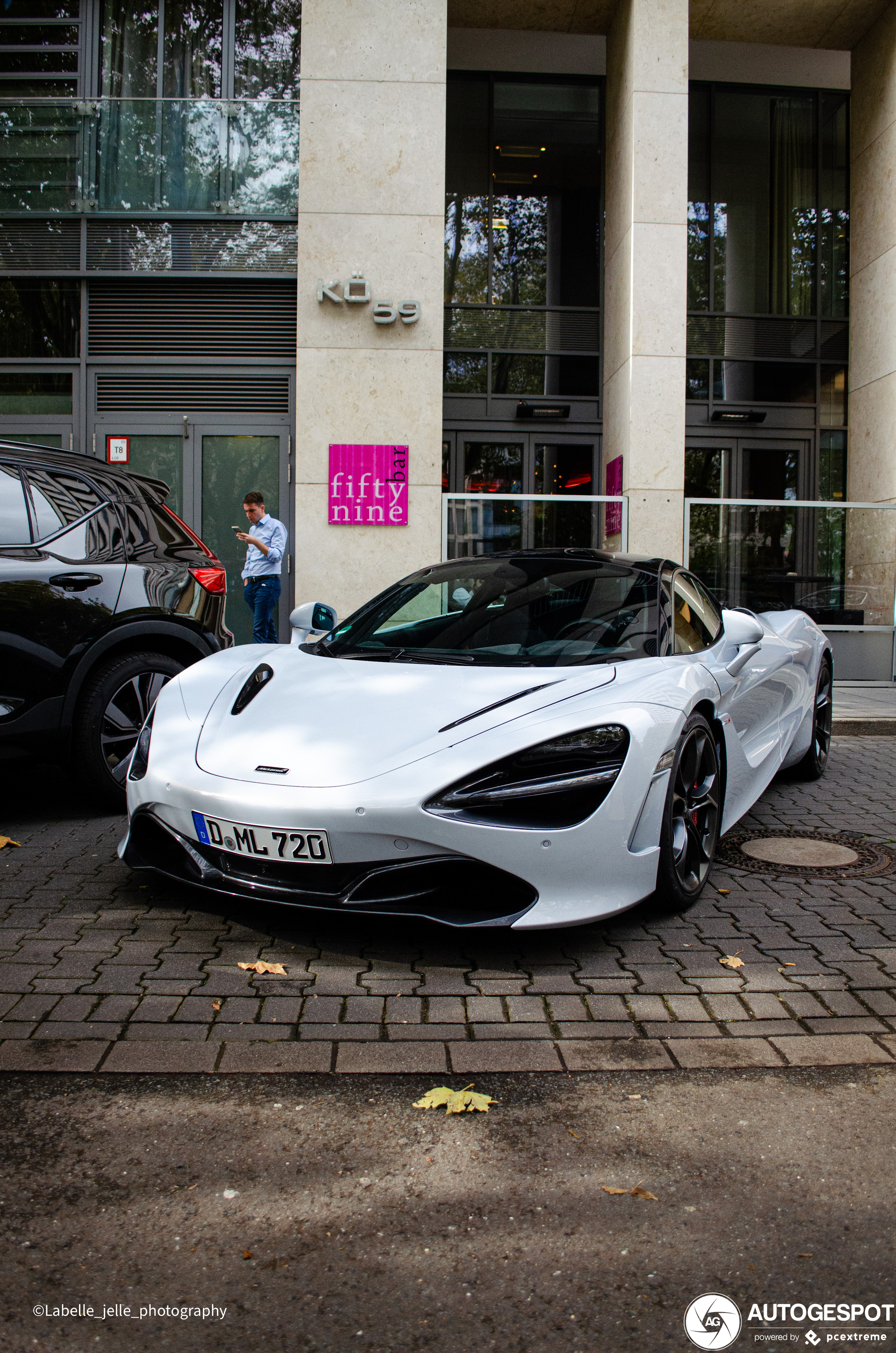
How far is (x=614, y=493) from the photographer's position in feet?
43.8

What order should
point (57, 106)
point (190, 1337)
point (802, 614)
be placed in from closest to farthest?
point (190, 1337), point (802, 614), point (57, 106)

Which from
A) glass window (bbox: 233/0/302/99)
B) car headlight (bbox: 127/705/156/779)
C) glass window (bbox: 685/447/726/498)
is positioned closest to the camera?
car headlight (bbox: 127/705/156/779)

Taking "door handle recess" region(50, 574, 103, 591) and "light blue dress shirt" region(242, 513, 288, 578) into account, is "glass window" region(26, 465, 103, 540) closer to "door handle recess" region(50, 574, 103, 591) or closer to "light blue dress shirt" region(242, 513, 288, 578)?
"door handle recess" region(50, 574, 103, 591)

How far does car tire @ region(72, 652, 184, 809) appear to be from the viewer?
535 cm

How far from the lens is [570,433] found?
579 inches

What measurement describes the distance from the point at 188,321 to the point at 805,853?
1053 cm

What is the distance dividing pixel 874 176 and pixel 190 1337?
15748 millimetres

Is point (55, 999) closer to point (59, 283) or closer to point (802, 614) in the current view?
point (802, 614)

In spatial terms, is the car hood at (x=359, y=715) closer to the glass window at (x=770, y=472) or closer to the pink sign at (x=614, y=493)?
the pink sign at (x=614, y=493)

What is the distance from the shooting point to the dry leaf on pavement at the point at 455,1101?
249 centimetres

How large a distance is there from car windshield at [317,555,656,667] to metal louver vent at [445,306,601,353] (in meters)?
10.6

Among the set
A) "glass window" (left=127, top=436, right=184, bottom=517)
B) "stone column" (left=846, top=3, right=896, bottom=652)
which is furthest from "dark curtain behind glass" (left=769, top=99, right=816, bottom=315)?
→ "glass window" (left=127, top=436, right=184, bottom=517)

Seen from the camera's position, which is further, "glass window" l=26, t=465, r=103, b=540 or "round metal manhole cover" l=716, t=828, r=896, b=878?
"glass window" l=26, t=465, r=103, b=540

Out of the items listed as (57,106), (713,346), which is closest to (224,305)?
(57,106)
